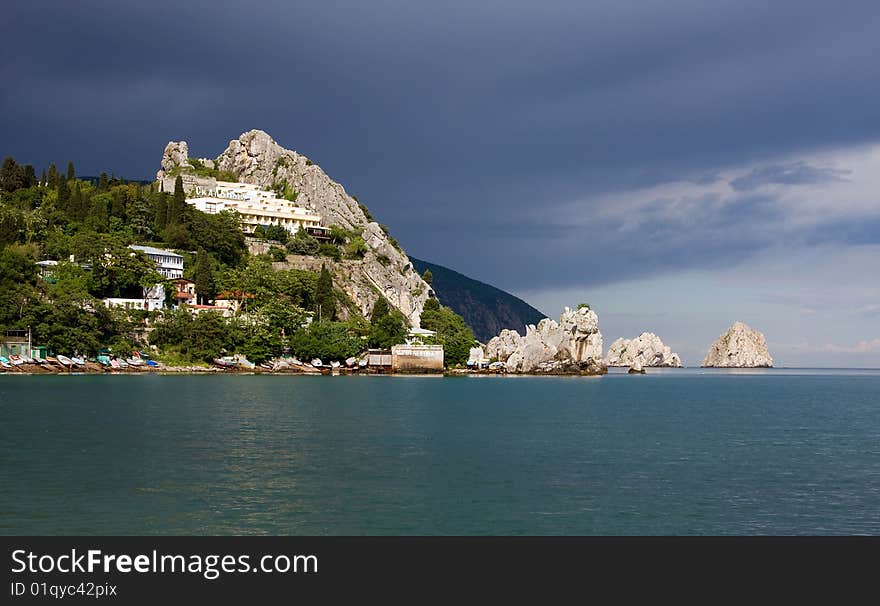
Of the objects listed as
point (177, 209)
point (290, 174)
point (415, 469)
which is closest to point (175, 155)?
point (290, 174)

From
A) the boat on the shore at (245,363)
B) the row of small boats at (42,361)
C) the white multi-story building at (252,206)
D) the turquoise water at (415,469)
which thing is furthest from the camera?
the white multi-story building at (252,206)

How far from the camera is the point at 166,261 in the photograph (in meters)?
104

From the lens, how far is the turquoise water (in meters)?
20.7

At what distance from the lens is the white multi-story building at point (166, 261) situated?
102 m

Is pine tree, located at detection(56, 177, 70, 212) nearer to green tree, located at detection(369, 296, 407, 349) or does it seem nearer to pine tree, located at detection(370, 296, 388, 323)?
A: pine tree, located at detection(370, 296, 388, 323)

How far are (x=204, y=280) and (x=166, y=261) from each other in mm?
5549

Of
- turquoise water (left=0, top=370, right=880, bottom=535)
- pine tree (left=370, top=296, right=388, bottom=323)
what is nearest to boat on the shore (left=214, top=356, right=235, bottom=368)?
pine tree (left=370, top=296, right=388, bottom=323)

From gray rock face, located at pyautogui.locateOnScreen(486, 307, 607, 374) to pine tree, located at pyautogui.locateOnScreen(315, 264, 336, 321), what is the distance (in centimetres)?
2557

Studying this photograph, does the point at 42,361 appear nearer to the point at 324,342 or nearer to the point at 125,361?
the point at 125,361

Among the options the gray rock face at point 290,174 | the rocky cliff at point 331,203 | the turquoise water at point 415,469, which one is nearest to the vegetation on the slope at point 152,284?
the rocky cliff at point 331,203

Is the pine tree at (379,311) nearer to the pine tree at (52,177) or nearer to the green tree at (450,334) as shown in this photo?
the green tree at (450,334)

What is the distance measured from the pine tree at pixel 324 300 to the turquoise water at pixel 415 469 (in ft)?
173
